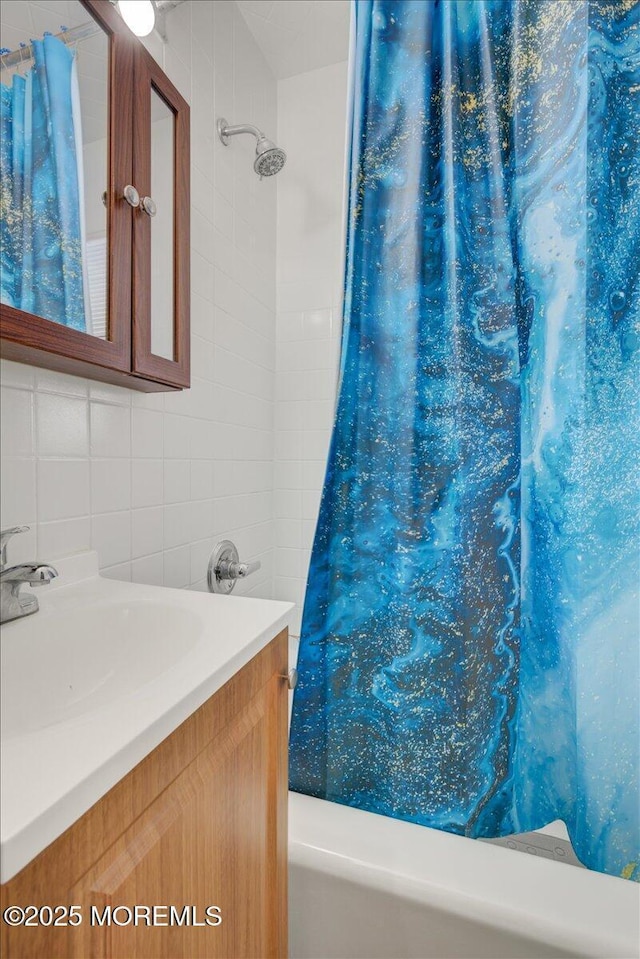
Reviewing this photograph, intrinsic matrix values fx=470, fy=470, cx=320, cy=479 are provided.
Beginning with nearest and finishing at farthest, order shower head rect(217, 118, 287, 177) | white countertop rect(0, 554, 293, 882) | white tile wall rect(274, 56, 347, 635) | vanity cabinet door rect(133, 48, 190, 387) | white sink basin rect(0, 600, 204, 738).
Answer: white countertop rect(0, 554, 293, 882), white sink basin rect(0, 600, 204, 738), vanity cabinet door rect(133, 48, 190, 387), shower head rect(217, 118, 287, 177), white tile wall rect(274, 56, 347, 635)

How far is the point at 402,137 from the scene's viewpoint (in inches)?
39.9

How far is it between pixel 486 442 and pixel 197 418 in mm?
724

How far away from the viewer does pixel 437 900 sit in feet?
2.58

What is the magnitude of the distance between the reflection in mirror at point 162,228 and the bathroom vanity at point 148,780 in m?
0.50

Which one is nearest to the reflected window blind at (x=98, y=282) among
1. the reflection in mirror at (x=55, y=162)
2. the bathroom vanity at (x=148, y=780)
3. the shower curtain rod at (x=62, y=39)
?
the reflection in mirror at (x=55, y=162)

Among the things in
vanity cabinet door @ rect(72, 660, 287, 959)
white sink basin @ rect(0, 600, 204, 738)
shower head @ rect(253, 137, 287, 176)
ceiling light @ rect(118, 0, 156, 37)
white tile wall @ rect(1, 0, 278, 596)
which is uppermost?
shower head @ rect(253, 137, 287, 176)

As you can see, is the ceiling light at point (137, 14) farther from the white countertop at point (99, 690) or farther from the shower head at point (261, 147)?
the white countertop at point (99, 690)

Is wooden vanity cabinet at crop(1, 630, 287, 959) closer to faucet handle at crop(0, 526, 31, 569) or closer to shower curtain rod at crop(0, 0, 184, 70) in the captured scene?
faucet handle at crop(0, 526, 31, 569)

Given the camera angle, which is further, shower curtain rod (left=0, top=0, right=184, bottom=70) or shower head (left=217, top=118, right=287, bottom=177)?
shower head (left=217, top=118, right=287, bottom=177)

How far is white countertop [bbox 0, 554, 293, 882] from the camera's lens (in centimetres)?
Result: 32

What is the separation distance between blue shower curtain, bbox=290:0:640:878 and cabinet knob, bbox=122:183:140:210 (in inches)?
17.3

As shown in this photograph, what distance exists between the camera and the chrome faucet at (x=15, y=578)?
0.62m

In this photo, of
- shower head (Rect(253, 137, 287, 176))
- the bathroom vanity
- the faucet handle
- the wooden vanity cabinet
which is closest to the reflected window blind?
the faucet handle

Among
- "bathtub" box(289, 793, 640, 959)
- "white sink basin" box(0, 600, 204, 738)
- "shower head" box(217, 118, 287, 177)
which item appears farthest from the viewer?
"shower head" box(217, 118, 287, 177)
